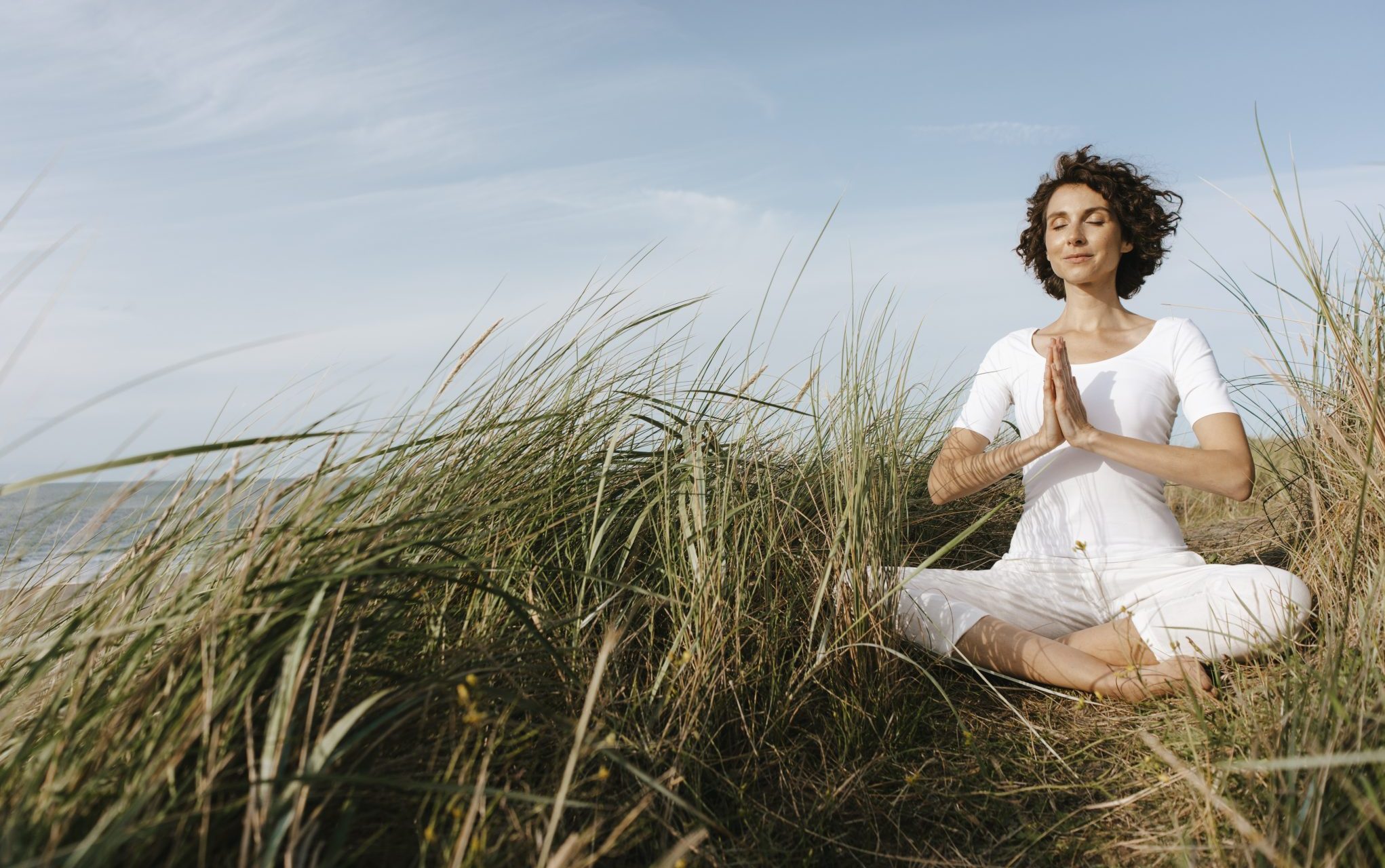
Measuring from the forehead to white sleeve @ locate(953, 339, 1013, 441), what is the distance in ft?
1.75

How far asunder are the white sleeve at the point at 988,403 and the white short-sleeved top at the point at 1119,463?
99 mm

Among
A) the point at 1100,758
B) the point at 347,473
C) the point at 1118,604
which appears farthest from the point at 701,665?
the point at 1118,604

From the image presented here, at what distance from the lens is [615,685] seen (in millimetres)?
1767

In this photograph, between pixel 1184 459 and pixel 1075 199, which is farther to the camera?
pixel 1075 199

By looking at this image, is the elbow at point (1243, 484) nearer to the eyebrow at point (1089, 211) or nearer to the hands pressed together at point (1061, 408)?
the hands pressed together at point (1061, 408)

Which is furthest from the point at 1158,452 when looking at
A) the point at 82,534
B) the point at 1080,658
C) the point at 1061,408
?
the point at 82,534

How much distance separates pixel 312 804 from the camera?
114 centimetres

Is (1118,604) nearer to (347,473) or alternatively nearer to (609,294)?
(609,294)

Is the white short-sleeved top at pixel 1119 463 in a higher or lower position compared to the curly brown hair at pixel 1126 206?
lower

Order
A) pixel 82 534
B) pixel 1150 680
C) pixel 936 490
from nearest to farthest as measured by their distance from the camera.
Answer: pixel 82 534 → pixel 1150 680 → pixel 936 490

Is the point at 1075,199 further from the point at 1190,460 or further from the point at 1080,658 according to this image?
the point at 1080,658

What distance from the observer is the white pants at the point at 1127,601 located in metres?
2.16

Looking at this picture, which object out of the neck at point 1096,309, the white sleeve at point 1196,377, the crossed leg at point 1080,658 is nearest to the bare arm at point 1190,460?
the white sleeve at point 1196,377

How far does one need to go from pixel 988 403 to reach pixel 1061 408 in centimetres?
52
